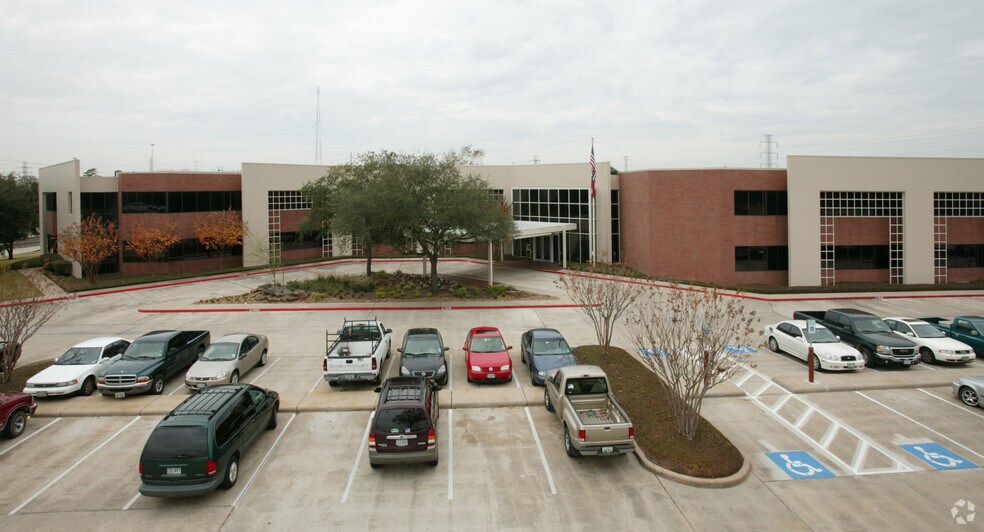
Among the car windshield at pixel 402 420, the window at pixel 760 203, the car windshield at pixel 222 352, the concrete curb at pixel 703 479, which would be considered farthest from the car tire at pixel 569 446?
the window at pixel 760 203

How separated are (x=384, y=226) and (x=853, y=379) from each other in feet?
71.1

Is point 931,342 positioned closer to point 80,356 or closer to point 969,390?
point 969,390

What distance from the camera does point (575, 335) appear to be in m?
25.2

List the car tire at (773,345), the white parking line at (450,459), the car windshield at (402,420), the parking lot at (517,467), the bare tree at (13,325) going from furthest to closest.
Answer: the car tire at (773,345), the bare tree at (13,325), the car windshield at (402,420), the white parking line at (450,459), the parking lot at (517,467)

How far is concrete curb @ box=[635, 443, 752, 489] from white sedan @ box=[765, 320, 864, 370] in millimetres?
A: 8423

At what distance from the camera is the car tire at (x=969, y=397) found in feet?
54.2

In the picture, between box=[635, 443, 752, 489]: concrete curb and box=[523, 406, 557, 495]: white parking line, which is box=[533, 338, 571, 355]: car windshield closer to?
box=[523, 406, 557, 495]: white parking line

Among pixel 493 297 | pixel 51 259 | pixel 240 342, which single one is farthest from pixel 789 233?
pixel 51 259

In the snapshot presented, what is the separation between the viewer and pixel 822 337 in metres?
20.8

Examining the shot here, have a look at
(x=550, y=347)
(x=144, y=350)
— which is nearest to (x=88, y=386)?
(x=144, y=350)

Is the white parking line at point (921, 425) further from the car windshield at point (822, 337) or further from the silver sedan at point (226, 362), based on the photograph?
the silver sedan at point (226, 362)

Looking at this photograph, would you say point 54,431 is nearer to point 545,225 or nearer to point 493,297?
point 493,297

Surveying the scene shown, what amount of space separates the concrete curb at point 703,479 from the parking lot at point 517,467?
0.17m

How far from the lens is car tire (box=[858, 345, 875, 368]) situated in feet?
67.0
